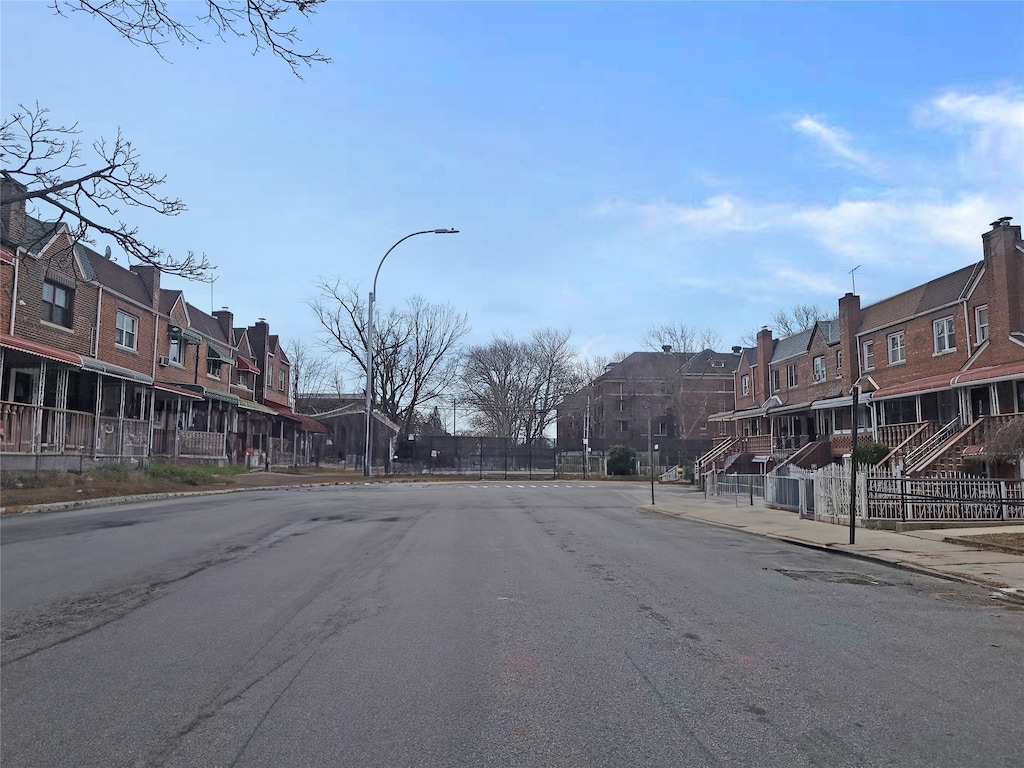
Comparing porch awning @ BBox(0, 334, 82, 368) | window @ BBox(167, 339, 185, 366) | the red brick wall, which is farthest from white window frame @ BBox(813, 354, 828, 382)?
the red brick wall

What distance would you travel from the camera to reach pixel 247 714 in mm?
4703

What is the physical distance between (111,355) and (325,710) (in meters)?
29.8

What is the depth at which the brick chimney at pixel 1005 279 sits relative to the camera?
25.1 metres

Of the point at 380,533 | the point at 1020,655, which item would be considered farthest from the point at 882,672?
the point at 380,533

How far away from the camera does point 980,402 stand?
25734 millimetres

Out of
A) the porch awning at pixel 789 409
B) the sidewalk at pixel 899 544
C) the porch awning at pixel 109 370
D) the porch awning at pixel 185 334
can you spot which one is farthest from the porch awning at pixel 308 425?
the sidewalk at pixel 899 544

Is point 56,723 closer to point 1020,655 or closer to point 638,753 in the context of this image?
point 638,753

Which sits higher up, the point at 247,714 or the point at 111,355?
the point at 111,355

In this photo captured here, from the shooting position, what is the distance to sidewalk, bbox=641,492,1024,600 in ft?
35.5

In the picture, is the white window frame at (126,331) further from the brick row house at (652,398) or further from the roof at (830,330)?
the brick row house at (652,398)

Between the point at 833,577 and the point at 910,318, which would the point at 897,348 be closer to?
the point at 910,318

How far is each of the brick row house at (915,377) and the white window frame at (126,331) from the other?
28334 mm

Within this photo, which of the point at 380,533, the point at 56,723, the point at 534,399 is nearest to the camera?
the point at 56,723

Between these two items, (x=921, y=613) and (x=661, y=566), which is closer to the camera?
(x=921, y=613)
